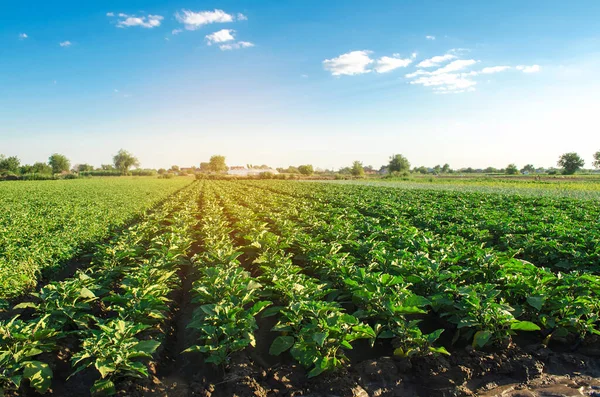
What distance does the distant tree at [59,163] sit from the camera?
11562 cm

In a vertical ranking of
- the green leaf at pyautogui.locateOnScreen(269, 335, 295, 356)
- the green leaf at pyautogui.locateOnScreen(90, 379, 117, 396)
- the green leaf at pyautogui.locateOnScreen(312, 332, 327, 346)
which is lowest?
the green leaf at pyautogui.locateOnScreen(90, 379, 117, 396)

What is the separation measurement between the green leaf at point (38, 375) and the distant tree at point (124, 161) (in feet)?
482

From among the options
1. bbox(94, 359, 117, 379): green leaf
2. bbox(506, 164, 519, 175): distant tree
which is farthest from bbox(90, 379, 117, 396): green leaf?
bbox(506, 164, 519, 175): distant tree

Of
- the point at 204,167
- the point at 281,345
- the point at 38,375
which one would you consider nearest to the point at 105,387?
the point at 38,375

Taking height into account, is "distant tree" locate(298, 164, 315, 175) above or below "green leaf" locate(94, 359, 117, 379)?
above

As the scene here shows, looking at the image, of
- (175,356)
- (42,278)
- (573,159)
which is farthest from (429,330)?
(573,159)

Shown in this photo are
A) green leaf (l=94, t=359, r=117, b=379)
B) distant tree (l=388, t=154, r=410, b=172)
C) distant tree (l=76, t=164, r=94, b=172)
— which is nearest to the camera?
green leaf (l=94, t=359, r=117, b=379)

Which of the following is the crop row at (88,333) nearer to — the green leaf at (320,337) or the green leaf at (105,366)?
the green leaf at (105,366)

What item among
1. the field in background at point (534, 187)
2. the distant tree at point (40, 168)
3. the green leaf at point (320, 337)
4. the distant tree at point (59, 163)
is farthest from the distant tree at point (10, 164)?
the green leaf at point (320, 337)

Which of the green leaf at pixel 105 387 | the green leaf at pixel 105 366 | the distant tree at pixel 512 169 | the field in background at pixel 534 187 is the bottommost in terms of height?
the green leaf at pixel 105 387

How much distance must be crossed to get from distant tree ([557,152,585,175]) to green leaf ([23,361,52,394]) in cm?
11541

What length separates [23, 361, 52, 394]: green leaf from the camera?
349 cm

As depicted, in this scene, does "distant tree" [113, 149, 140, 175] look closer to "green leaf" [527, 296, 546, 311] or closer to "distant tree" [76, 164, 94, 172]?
"distant tree" [76, 164, 94, 172]

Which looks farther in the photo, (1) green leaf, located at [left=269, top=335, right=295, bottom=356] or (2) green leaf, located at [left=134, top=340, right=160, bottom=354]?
(1) green leaf, located at [left=269, top=335, right=295, bottom=356]
